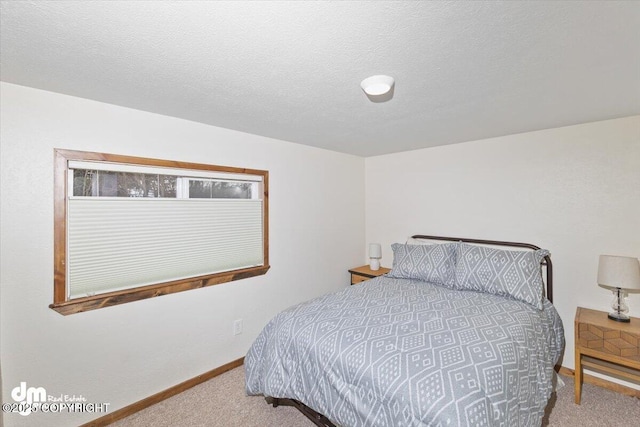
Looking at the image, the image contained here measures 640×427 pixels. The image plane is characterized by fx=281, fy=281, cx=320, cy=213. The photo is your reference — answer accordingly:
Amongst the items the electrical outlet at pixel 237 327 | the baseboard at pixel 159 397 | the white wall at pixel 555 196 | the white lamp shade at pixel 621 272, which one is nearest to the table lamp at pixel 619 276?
the white lamp shade at pixel 621 272

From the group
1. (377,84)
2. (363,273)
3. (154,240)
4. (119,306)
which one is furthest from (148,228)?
(363,273)

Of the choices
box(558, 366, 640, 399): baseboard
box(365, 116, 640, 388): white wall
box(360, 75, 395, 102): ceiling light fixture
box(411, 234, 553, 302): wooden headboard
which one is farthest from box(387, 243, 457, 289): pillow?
box(360, 75, 395, 102): ceiling light fixture

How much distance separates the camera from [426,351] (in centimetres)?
158

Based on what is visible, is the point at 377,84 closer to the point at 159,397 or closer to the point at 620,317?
the point at 620,317

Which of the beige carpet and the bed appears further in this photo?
the beige carpet

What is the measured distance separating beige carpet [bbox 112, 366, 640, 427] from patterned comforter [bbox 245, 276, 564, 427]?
196 millimetres

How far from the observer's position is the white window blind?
1.98 meters

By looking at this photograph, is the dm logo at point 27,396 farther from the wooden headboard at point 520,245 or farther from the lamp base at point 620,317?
the lamp base at point 620,317

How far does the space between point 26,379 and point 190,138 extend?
6.51 ft

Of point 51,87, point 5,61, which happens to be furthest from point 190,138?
point 5,61

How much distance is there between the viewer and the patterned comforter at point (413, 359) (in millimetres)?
1350

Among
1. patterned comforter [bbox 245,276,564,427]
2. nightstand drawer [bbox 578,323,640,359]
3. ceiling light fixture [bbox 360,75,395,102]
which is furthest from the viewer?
nightstand drawer [bbox 578,323,640,359]

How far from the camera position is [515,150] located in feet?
9.63

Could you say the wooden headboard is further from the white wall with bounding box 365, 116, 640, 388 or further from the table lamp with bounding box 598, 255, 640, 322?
the table lamp with bounding box 598, 255, 640, 322
